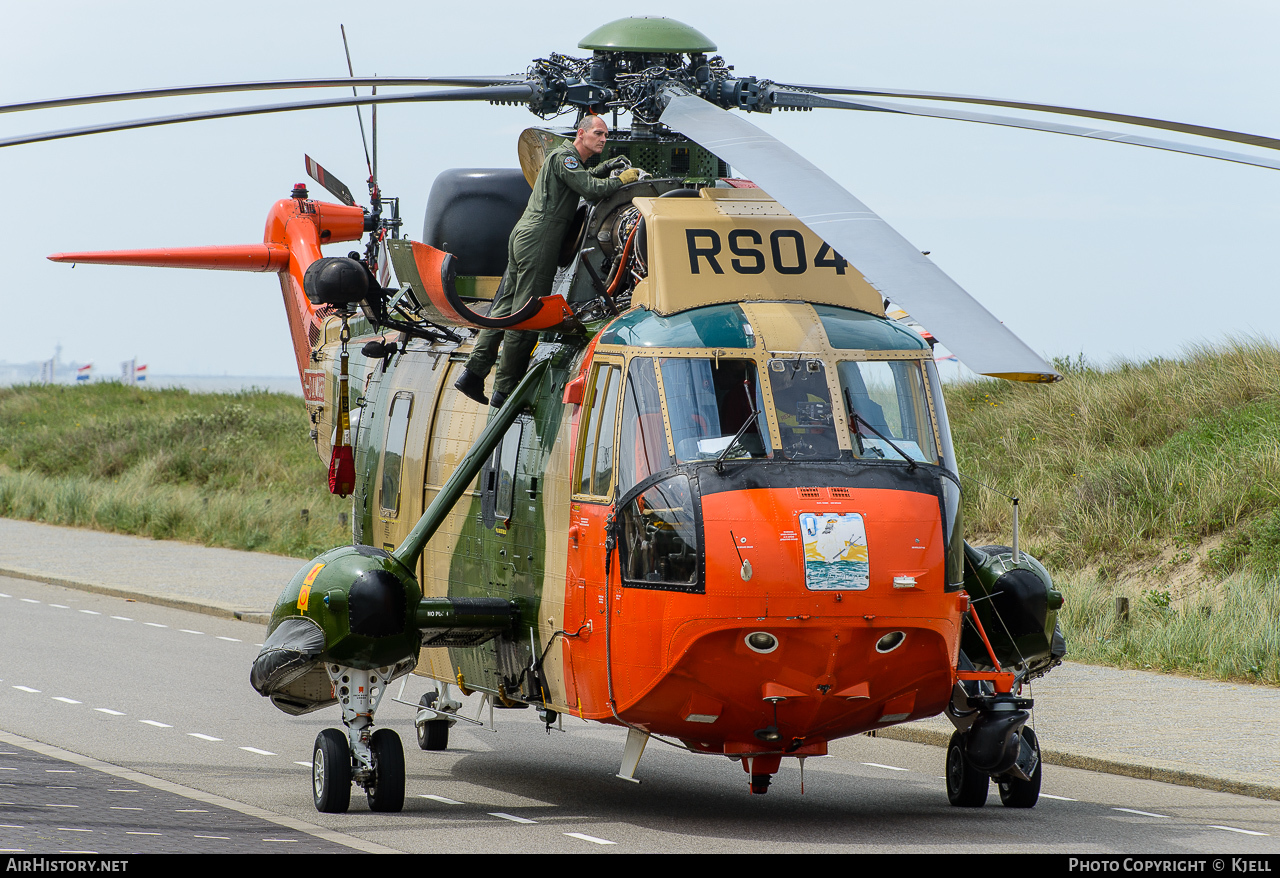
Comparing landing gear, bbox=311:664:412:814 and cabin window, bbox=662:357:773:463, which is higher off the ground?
cabin window, bbox=662:357:773:463

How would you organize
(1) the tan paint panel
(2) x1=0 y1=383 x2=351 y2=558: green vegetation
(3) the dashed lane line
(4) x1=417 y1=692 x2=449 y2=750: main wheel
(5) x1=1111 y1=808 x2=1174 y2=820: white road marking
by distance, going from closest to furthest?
(3) the dashed lane line → (1) the tan paint panel → (5) x1=1111 y1=808 x2=1174 y2=820: white road marking → (4) x1=417 y1=692 x2=449 y2=750: main wheel → (2) x1=0 y1=383 x2=351 y2=558: green vegetation

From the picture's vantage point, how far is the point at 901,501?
7480 mm

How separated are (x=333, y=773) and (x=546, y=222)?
3.53 meters

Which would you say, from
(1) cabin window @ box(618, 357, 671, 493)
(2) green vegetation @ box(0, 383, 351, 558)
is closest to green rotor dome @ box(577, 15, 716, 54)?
(1) cabin window @ box(618, 357, 671, 493)

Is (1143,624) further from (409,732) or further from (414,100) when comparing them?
(414,100)

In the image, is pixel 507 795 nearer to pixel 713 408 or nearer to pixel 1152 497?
pixel 713 408

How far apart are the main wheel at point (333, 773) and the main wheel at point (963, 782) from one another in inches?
143

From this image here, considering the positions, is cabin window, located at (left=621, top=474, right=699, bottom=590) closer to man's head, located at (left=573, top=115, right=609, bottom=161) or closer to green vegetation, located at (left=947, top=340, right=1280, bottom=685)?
man's head, located at (left=573, top=115, right=609, bottom=161)

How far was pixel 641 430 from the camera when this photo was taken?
788cm

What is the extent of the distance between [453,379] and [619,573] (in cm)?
325

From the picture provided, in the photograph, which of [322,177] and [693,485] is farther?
[322,177]

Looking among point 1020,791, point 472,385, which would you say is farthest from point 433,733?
point 1020,791

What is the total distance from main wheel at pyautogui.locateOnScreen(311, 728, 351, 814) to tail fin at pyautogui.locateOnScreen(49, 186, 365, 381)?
5.77 meters

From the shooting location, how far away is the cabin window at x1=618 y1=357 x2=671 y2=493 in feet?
25.4
